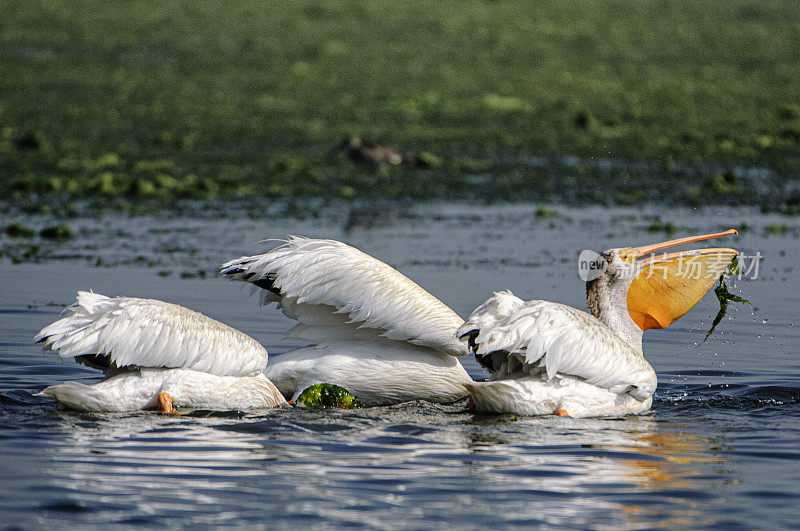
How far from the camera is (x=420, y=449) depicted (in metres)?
4.70

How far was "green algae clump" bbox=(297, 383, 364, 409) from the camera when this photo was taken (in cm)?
553

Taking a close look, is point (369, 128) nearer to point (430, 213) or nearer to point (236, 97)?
point (236, 97)

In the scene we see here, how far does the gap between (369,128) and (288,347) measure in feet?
27.0

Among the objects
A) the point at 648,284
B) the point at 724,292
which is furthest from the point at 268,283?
the point at 724,292

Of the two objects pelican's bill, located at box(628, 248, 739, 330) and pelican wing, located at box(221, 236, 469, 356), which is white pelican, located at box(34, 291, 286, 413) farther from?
pelican's bill, located at box(628, 248, 739, 330)

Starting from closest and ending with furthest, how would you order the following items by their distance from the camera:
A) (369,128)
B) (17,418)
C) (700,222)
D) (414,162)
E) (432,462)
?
(432,462), (17,418), (700,222), (414,162), (369,128)

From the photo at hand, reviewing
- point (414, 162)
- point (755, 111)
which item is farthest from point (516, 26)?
point (414, 162)

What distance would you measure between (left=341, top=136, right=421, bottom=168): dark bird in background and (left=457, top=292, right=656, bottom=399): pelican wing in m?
7.39

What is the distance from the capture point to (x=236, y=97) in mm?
15648

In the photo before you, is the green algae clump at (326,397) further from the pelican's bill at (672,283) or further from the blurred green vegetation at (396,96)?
the blurred green vegetation at (396,96)

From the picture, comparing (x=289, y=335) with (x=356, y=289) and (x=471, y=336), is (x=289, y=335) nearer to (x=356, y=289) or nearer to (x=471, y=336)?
(x=356, y=289)

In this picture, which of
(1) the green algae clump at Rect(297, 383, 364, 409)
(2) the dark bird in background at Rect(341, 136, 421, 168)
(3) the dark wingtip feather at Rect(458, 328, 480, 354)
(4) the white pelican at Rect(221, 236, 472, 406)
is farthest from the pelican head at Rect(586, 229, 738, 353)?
(2) the dark bird in background at Rect(341, 136, 421, 168)

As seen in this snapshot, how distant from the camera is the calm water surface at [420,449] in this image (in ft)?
12.8

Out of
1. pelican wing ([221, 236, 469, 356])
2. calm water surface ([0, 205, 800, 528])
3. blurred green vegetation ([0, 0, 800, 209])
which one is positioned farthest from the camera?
blurred green vegetation ([0, 0, 800, 209])
